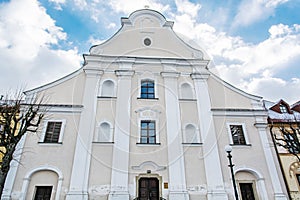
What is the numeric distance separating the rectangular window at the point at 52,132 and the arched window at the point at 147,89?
5609 millimetres

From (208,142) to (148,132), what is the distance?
12.0 ft

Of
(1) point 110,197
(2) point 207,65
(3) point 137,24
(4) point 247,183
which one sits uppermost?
(3) point 137,24

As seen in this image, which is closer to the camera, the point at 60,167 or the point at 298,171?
the point at 60,167

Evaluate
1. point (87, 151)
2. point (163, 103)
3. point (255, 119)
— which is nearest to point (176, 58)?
point (163, 103)

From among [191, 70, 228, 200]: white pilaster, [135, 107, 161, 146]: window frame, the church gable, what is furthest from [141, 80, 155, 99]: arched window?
[191, 70, 228, 200]: white pilaster

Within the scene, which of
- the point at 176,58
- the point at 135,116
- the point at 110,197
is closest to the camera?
the point at 110,197

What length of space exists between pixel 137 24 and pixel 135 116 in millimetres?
8005

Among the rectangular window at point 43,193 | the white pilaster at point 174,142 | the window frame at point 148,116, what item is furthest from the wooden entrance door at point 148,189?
the rectangular window at point 43,193

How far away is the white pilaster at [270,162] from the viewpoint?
12.8 metres

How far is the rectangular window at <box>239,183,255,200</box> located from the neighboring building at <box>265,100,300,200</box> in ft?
6.61

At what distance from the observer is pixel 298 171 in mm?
13602

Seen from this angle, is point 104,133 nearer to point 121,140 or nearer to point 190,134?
point 121,140

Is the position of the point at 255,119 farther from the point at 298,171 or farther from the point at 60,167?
the point at 60,167

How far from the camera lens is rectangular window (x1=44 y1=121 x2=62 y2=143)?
13.5 m
